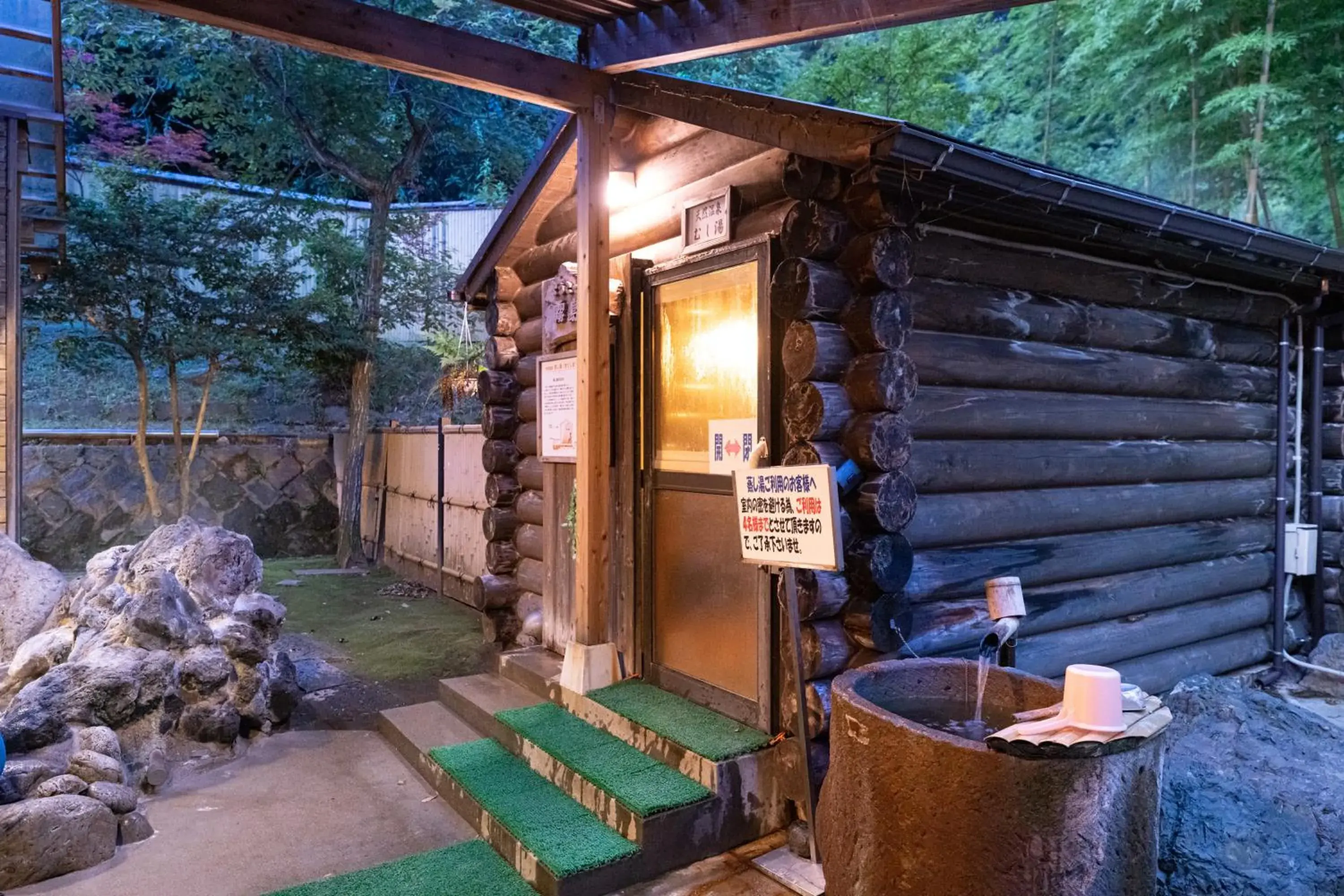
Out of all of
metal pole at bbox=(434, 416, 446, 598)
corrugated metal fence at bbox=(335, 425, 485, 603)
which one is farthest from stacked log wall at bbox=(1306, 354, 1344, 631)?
metal pole at bbox=(434, 416, 446, 598)

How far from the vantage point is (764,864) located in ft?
12.3

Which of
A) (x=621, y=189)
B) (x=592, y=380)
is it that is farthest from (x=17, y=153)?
(x=592, y=380)

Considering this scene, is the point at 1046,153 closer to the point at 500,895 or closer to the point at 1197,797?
the point at 1197,797

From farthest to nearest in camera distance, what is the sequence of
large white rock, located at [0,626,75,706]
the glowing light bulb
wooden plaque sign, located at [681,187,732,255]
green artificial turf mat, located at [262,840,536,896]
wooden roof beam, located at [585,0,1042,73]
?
the glowing light bulb
large white rock, located at [0,626,75,706]
wooden plaque sign, located at [681,187,732,255]
green artificial turf mat, located at [262,840,536,896]
wooden roof beam, located at [585,0,1042,73]

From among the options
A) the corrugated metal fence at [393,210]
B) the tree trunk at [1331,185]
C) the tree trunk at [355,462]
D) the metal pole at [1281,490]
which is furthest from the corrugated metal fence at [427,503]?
the tree trunk at [1331,185]

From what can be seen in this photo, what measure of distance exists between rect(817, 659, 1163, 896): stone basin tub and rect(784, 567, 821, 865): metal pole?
26.7 inches

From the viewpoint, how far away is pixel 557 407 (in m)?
5.88

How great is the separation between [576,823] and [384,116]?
41.1 ft

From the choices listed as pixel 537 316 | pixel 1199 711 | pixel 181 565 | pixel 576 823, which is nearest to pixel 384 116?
pixel 537 316

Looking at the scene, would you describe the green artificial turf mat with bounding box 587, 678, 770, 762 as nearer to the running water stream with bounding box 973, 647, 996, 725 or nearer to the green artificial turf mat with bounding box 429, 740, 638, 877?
the green artificial turf mat with bounding box 429, 740, 638, 877

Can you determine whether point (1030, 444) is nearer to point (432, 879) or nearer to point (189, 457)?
point (432, 879)

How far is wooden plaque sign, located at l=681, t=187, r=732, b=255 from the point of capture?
4.48 meters

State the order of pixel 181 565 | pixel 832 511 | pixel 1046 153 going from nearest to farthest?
pixel 832 511 < pixel 181 565 < pixel 1046 153

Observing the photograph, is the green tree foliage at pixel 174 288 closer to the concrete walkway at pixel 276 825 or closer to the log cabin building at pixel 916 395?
the log cabin building at pixel 916 395
